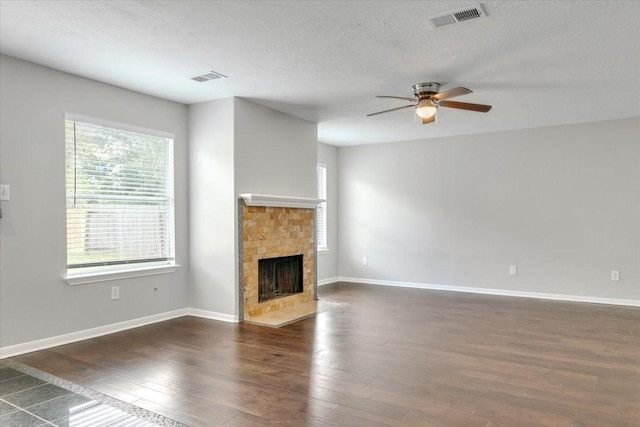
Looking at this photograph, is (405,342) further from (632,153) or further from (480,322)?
(632,153)

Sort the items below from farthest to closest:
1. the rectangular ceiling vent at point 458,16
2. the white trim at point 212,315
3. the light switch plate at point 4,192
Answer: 1. the white trim at point 212,315
2. the light switch plate at point 4,192
3. the rectangular ceiling vent at point 458,16

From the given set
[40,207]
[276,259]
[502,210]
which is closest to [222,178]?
[276,259]

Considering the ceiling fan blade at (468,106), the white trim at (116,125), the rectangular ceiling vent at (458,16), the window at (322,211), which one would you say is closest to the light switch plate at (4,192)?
the white trim at (116,125)

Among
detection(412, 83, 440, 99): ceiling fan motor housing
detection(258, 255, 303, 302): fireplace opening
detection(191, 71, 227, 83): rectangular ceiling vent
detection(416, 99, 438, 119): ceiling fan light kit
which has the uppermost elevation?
detection(191, 71, 227, 83): rectangular ceiling vent

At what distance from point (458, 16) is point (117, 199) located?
3.66 meters

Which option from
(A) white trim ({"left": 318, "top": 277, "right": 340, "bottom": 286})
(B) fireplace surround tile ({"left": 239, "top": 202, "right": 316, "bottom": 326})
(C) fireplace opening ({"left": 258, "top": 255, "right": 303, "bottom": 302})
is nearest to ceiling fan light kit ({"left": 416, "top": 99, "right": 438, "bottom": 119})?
(B) fireplace surround tile ({"left": 239, "top": 202, "right": 316, "bottom": 326})

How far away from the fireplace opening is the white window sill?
3.45 feet

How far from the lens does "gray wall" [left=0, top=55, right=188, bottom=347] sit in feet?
12.0

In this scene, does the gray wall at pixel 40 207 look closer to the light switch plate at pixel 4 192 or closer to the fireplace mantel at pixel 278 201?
the light switch plate at pixel 4 192

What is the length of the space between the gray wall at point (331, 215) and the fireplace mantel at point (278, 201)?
1917 millimetres

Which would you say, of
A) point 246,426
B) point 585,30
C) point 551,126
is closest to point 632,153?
point 551,126

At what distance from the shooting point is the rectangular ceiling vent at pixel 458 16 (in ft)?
9.27

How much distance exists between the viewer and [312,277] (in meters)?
6.11

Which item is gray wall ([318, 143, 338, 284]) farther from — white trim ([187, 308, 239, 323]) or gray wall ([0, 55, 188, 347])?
gray wall ([0, 55, 188, 347])
